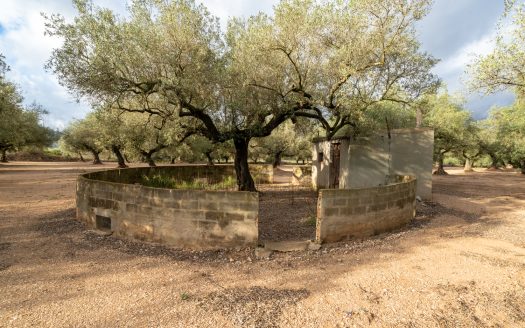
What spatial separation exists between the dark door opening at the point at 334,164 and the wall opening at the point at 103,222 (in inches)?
484

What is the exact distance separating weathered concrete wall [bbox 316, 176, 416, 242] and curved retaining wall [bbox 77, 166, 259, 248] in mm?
1729

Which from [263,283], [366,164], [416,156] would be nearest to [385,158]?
[366,164]

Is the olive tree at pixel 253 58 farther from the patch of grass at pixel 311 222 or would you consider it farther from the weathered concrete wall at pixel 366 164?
the patch of grass at pixel 311 222

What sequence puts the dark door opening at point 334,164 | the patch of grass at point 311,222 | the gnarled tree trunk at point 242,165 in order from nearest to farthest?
the patch of grass at point 311,222 < the gnarled tree trunk at point 242,165 < the dark door opening at point 334,164

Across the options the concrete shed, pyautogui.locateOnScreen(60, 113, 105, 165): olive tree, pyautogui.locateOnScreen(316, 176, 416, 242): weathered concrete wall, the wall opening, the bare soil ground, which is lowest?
the bare soil ground

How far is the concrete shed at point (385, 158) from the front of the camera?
531 inches

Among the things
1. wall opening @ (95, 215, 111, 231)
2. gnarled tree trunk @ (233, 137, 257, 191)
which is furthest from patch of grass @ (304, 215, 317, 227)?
gnarled tree trunk @ (233, 137, 257, 191)

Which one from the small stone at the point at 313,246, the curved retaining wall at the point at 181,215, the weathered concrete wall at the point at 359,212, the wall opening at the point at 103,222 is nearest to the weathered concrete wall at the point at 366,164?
the weathered concrete wall at the point at 359,212

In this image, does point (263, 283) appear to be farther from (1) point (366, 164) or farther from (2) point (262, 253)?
(1) point (366, 164)

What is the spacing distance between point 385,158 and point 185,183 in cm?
1108

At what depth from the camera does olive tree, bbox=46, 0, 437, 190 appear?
10539 millimetres

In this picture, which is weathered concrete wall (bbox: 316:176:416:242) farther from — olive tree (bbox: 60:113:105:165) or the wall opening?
olive tree (bbox: 60:113:105:165)

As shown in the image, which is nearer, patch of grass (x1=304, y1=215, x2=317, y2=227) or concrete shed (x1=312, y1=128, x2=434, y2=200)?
patch of grass (x1=304, y1=215, x2=317, y2=227)

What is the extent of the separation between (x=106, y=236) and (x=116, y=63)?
6280 millimetres
